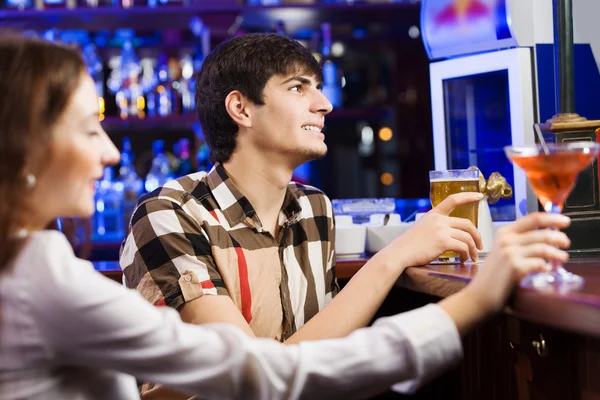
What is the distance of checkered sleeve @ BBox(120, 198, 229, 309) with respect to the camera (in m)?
1.70

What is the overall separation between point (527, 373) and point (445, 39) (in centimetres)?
136

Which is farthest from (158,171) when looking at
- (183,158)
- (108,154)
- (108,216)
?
(108,154)

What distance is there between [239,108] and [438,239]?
75 cm

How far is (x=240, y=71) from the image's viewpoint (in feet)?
6.98

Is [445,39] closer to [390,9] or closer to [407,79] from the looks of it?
[390,9]

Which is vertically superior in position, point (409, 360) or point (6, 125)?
point (6, 125)

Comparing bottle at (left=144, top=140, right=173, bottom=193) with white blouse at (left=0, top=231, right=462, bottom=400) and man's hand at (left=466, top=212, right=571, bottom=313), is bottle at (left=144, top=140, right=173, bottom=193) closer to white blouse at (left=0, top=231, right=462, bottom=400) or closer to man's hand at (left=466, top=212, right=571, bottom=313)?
white blouse at (left=0, top=231, right=462, bottom=400)

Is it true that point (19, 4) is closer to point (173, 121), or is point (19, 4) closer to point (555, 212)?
point (173, 121)

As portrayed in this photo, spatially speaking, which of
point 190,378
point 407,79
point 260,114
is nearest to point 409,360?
point 190,378

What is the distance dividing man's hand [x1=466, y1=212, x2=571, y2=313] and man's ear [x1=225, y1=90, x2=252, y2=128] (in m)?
1.09

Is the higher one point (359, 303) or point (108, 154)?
point (108, 154)

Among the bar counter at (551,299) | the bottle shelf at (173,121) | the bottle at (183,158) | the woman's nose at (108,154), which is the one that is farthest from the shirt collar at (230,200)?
the bottle at (183,158)

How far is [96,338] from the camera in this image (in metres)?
1.00

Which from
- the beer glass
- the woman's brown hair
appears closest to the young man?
the beer glass
